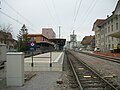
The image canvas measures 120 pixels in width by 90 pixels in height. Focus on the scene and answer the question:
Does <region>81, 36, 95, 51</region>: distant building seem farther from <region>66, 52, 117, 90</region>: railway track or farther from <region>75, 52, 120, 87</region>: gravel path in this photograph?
<region>66, 52, 117, 90</region>: railway track

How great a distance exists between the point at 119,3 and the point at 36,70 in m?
38.3

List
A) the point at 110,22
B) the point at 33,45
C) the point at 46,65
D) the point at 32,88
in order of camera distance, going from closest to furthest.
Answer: the point at 32,88 < the point at 46,65 < the point at 33,45 < the point at 110,22

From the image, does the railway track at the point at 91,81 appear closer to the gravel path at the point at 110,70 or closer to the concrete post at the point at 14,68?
the gravel path at the point at 110,70

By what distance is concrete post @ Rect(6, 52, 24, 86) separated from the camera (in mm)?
9789

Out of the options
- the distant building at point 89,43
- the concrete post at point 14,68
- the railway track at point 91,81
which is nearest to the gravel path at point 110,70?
the railway track at point 91,81

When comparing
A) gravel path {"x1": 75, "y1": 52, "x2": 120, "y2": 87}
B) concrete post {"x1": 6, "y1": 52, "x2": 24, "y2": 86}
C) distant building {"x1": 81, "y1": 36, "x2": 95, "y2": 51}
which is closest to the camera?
concrete post {"x1": 6, "y1": 52, "x2": 24, "y2": 86}

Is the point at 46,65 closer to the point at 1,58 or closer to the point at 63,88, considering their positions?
the point at 63,88

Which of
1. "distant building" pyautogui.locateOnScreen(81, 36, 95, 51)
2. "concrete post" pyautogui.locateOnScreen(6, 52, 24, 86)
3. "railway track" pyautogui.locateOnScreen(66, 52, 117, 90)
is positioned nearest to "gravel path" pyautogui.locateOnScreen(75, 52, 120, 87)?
"railway track" pyautogui.locateOnScreen(66, 52, 117, 90)

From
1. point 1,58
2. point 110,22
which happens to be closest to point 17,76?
point 1,58

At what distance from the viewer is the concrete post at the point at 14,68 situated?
979cm

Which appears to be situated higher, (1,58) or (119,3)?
(119,3)

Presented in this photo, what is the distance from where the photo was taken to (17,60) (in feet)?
→ 32.1

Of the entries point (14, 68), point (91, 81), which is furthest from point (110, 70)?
point (14, 68)

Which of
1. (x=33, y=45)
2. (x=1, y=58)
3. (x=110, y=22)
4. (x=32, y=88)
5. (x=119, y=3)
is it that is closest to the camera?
(x=32, y=88)
